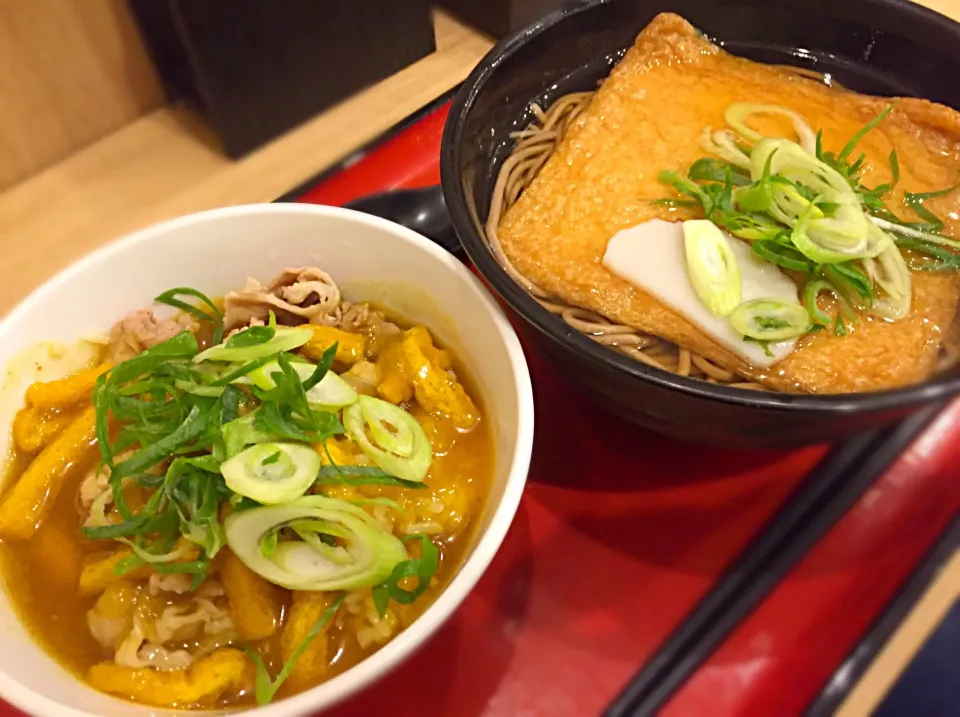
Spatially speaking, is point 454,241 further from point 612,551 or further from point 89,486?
point 89,486

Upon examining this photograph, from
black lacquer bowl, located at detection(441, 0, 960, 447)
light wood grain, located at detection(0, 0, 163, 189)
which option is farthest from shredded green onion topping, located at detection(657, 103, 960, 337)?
light wood grain, located at detection(0, 0, 163, 189)

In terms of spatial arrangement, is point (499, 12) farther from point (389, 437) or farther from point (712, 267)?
point (389, 437)

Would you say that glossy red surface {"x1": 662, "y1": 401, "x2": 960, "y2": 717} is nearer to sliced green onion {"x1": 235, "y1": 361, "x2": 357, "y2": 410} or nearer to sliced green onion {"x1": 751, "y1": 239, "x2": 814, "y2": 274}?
sliced green onion {"x1": 751, "y1": 239, "x2": 814, "y2": 274}

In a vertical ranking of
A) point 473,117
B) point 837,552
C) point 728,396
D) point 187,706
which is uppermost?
point 473,117

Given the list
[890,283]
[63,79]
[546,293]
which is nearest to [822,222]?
[890,283]

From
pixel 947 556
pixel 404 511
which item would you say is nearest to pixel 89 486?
pixel 404 511

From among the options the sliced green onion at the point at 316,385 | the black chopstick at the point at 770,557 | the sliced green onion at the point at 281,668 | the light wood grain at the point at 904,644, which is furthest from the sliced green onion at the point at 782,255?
the sliced green onion at the point at 281,668

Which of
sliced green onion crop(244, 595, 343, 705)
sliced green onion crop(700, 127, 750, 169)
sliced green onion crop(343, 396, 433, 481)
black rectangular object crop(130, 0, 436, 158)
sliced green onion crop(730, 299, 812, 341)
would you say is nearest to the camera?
sliced green onion crop(244, 595, 343, 705)
